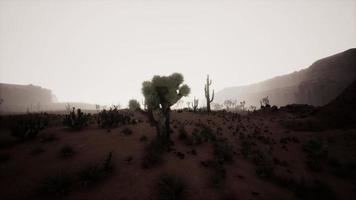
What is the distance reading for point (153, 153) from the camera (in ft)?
32.6

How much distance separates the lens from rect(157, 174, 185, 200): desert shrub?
690 cm

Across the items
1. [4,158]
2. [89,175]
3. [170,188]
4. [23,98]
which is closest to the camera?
[170,188]

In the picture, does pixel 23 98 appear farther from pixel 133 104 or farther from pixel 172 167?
pixel 172 167

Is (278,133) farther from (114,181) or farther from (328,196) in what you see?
(114,181)

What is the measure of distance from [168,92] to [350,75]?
3024 inches

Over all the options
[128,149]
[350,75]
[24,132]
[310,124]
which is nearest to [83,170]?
[128,149]

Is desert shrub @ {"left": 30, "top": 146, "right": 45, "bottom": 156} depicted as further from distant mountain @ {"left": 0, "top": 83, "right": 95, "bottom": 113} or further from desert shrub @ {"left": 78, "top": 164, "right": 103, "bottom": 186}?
distant mountain @ {"left": 0, "top": 83, "right": 95, "bottom": 113}

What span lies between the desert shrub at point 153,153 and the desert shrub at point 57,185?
324 centimetres

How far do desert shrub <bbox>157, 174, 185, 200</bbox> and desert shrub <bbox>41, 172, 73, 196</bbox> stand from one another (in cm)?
350

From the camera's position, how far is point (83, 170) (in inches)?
312

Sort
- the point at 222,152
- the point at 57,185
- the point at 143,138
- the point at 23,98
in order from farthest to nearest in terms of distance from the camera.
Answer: the point at 23,98 < the point at 143,138 < the point at 222,152 < the point at 57,185

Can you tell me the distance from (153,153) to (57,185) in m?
4.41

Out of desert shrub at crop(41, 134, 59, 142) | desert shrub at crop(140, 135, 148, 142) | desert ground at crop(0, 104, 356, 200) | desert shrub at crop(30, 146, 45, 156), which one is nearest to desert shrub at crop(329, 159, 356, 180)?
desert ground at crop(0, 104, 356, 200)

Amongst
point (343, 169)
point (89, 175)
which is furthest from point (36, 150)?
point (343, 169)
